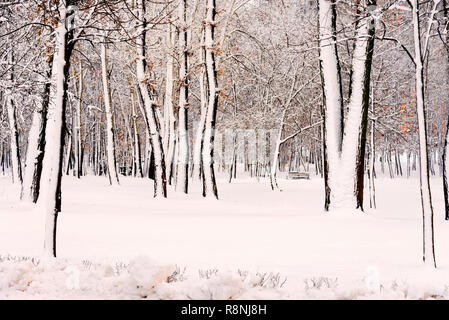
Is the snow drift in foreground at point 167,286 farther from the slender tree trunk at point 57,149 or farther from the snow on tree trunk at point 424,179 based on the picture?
the slender tree trunk at point 57,149

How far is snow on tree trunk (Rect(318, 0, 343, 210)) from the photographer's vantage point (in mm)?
10391

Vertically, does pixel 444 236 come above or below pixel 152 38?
below

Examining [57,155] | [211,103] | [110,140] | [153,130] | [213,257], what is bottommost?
[213,257]

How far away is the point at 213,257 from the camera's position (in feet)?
21.4

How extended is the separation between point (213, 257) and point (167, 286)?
2.16 meters

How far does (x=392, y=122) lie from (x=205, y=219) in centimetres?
1675

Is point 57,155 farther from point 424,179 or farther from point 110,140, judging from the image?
point 110,140

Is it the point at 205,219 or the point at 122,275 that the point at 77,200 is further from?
the point at 122,275

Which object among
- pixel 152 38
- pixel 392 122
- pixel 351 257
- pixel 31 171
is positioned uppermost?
pixel 152 38

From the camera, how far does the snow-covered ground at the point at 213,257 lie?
4.36 m

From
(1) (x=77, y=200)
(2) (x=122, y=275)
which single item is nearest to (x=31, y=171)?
(1) (x=77, y=200)

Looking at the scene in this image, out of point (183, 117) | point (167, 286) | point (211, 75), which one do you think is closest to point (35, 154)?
point (211, 75)

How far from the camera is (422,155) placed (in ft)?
20.1
